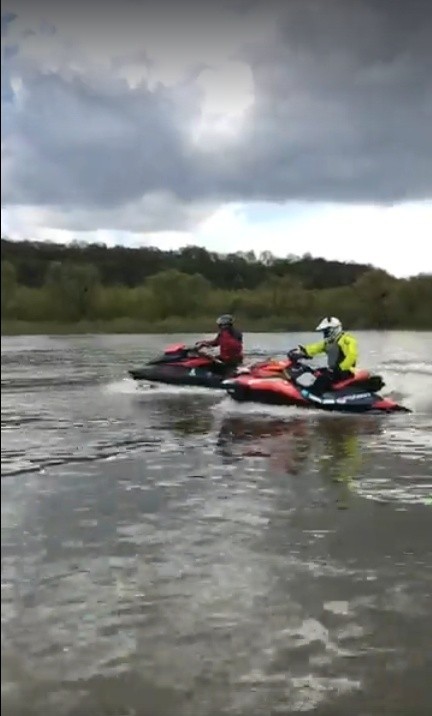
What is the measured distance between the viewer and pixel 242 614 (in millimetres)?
1734

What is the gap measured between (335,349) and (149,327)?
0.60m

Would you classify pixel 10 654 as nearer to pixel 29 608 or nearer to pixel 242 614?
pixel 29 608

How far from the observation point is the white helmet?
1.92 metres

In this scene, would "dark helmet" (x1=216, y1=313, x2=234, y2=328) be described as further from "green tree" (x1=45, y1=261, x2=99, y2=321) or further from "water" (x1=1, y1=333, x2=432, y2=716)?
"green tree" (x1=45, y1=261, x2=99, y2=321)

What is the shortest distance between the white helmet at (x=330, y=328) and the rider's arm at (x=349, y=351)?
3cm

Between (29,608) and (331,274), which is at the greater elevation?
(331,274)

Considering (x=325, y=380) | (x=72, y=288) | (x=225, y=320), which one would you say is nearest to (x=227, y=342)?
(x=225, y=320)

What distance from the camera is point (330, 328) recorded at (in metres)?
1.96

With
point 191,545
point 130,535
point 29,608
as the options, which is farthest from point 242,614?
point 29,608

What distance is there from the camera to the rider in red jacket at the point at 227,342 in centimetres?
181

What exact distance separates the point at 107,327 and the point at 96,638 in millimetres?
590

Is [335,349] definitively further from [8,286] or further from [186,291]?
[8,286]

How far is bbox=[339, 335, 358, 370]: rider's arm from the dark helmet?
0.33 metres

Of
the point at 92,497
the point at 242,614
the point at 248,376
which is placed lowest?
the point at 242,614
